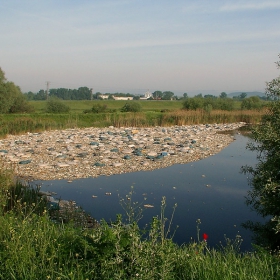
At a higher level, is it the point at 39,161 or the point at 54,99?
the point at 54,99

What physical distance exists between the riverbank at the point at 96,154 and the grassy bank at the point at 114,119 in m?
3.46

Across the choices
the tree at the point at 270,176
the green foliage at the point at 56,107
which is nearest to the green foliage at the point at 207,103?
the green foliage at the point at 56,107

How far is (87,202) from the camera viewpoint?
7844 millimetres

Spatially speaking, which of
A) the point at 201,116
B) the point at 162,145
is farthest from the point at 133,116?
the point at 162,145

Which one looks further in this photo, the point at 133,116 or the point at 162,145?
the point at 133,116

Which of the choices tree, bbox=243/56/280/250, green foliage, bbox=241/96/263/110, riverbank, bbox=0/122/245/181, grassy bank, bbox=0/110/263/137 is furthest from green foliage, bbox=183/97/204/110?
tree, bbox=243/56/280/250

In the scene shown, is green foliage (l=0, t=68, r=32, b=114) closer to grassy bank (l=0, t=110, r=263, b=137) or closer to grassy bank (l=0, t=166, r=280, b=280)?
grassy bank (l=0, t=110, r=263, b=137)

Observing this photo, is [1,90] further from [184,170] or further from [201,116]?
[184,170]

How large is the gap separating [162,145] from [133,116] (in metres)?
10.7

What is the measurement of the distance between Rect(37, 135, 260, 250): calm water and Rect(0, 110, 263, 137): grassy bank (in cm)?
1201

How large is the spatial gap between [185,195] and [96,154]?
212 inches

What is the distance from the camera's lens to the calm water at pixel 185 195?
6.57 metres

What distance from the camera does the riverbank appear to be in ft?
35.1

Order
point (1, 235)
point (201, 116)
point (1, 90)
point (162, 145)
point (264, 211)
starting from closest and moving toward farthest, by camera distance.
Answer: point (1, 235)
point (264, 211)
point (162, 145)
point (201, 116)
point (1, 90)
